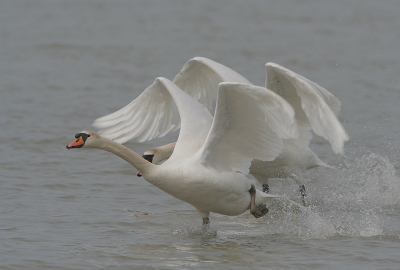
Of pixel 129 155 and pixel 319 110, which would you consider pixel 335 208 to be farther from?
pixel 129 155

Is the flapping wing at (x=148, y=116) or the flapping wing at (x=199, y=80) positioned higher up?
the flapping wing at (x=199, y=80)

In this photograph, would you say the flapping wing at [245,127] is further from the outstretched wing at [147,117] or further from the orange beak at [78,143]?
the outstretched wing at [147,117]

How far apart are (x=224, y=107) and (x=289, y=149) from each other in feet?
9.94

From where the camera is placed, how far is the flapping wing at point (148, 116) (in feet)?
32.3

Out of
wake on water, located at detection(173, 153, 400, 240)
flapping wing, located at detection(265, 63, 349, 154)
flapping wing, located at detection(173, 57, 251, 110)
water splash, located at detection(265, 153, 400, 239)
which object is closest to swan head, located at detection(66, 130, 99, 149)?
wake on water, located at detection(173, 153, 400, 240)

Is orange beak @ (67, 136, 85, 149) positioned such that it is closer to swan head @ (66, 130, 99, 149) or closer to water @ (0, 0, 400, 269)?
swan head @ (66, 130, 99, 149)

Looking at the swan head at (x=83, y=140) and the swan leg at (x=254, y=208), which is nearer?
the swan head at (x=83, y=140)

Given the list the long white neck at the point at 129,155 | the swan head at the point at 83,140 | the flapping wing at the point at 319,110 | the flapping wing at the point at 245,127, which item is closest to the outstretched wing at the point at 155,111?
the flapping wing at the point at 319,110

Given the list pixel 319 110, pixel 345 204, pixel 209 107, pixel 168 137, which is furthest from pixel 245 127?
pixel 168 137

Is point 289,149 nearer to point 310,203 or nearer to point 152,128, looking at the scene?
point 310,203

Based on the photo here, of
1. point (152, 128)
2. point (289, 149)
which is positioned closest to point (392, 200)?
point (289, 149)

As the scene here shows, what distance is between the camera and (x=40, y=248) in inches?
303

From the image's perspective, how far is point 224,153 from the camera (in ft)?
27.0

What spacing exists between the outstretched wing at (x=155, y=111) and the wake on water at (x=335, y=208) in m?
1.50
